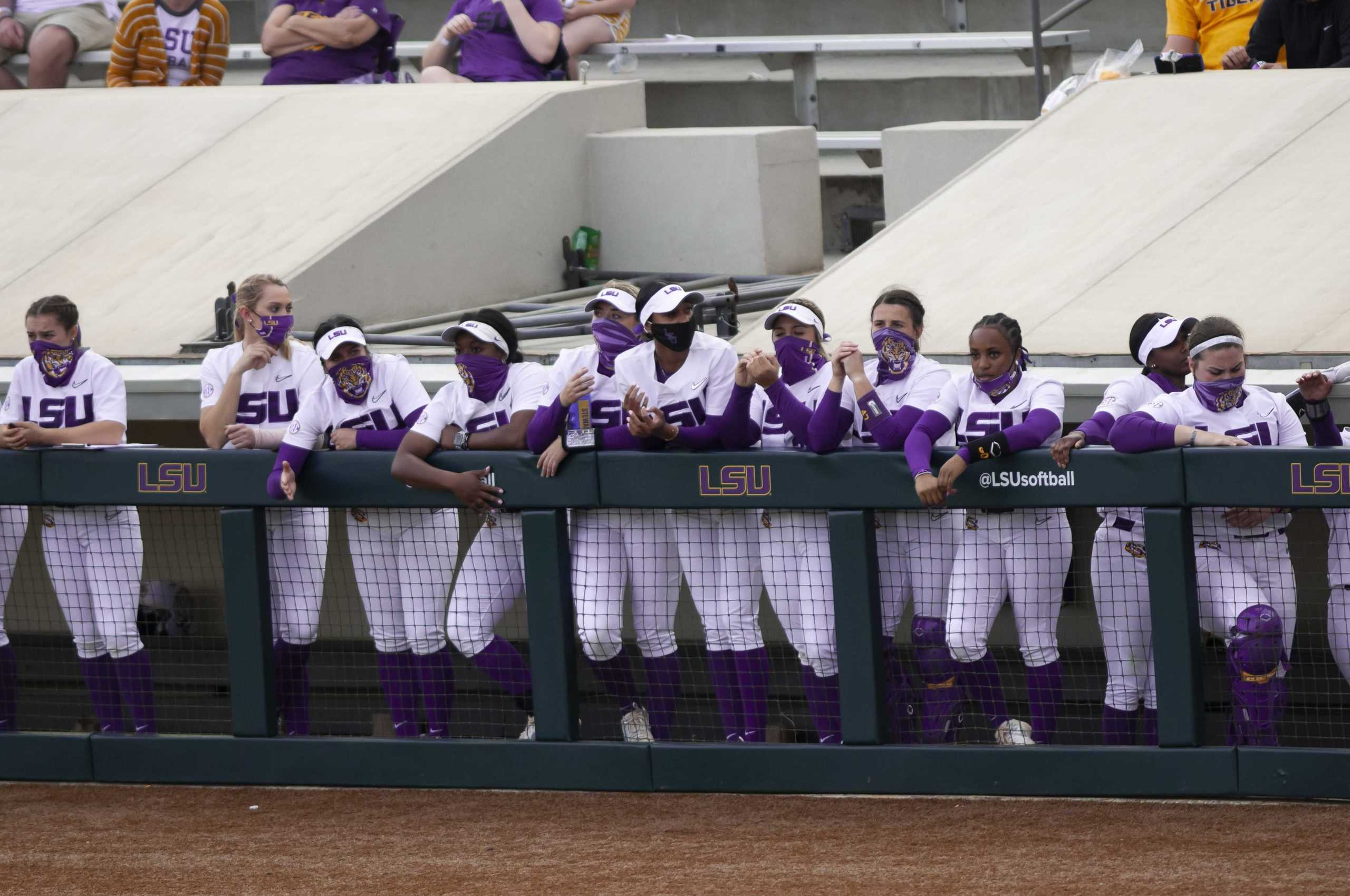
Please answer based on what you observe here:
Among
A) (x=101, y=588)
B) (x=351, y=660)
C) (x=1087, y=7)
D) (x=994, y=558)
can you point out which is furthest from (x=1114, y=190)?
(x=1087, y=7)

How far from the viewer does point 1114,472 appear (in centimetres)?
486

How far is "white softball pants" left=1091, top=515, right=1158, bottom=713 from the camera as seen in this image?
508 cm

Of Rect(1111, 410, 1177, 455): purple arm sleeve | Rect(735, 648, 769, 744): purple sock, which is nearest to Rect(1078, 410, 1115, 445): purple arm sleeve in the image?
Rect(1111, 410, 1177, 455): purple arm sleeve

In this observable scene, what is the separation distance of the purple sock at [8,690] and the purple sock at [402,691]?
135cm

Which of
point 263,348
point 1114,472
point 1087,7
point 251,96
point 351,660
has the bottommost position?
point 351,660

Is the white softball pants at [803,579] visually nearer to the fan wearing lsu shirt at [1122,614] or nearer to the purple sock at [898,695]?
the purple sock at [898,695]

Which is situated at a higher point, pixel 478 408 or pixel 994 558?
pixel 478 408

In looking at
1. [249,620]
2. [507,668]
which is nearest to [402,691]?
[507,668]

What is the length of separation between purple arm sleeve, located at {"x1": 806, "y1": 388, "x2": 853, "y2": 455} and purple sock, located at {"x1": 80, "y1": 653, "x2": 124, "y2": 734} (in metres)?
2.48

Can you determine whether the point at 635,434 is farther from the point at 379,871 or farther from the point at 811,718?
the point at 379,871

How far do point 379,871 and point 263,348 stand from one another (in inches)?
73.3

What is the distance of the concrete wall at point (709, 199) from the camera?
9125 mm

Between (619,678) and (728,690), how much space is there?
346 mm

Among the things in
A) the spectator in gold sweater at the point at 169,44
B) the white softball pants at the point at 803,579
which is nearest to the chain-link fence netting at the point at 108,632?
the white softball pants at the point at 803,579
